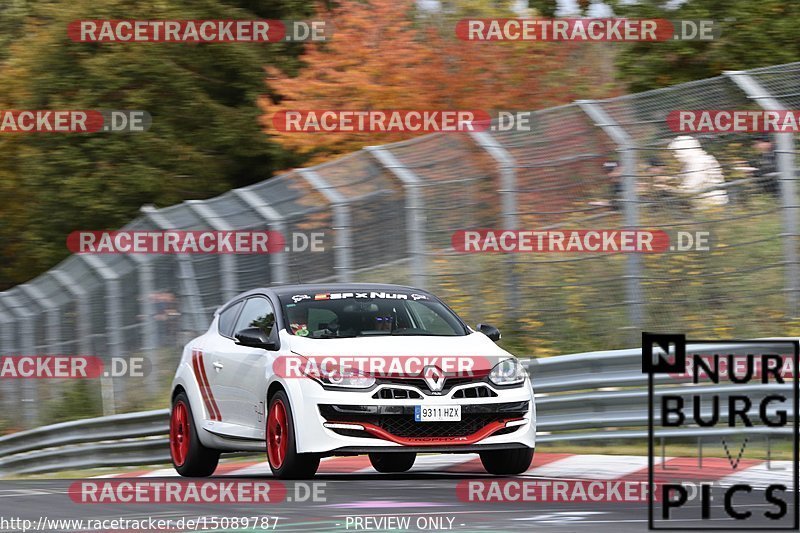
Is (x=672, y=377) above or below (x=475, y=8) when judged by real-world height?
below

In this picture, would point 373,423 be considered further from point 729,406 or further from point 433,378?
point 729,406

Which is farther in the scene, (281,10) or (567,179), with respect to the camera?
(281,10)

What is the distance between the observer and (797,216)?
13672 millimetres

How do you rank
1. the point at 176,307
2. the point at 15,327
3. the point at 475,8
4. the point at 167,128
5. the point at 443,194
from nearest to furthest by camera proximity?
Answer: 1. the point at 443,194
2. the point at 176,307
3. the point at 15,327
4. the point at 475,8
5. the point at 167,128

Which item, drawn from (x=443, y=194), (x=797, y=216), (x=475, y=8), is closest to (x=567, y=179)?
(x=443, y=194)

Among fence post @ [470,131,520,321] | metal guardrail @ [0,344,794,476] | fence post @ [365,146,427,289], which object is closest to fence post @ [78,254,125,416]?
fence post @ [365,146,427,289]

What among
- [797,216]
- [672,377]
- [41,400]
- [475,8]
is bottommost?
[41,400]

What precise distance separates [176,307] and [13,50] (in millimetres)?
28036

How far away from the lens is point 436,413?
10812 mm

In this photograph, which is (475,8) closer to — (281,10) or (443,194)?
(281,10)

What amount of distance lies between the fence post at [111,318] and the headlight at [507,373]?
11475 mm

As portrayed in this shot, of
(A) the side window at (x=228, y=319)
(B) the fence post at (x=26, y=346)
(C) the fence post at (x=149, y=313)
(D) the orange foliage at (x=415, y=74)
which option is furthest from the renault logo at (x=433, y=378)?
(D) the orange foliage at (x=415, y=74)

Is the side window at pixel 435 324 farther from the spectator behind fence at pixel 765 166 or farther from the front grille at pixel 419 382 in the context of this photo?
the spectator behind fence at pixel 765 166

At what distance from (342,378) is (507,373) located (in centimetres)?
119
